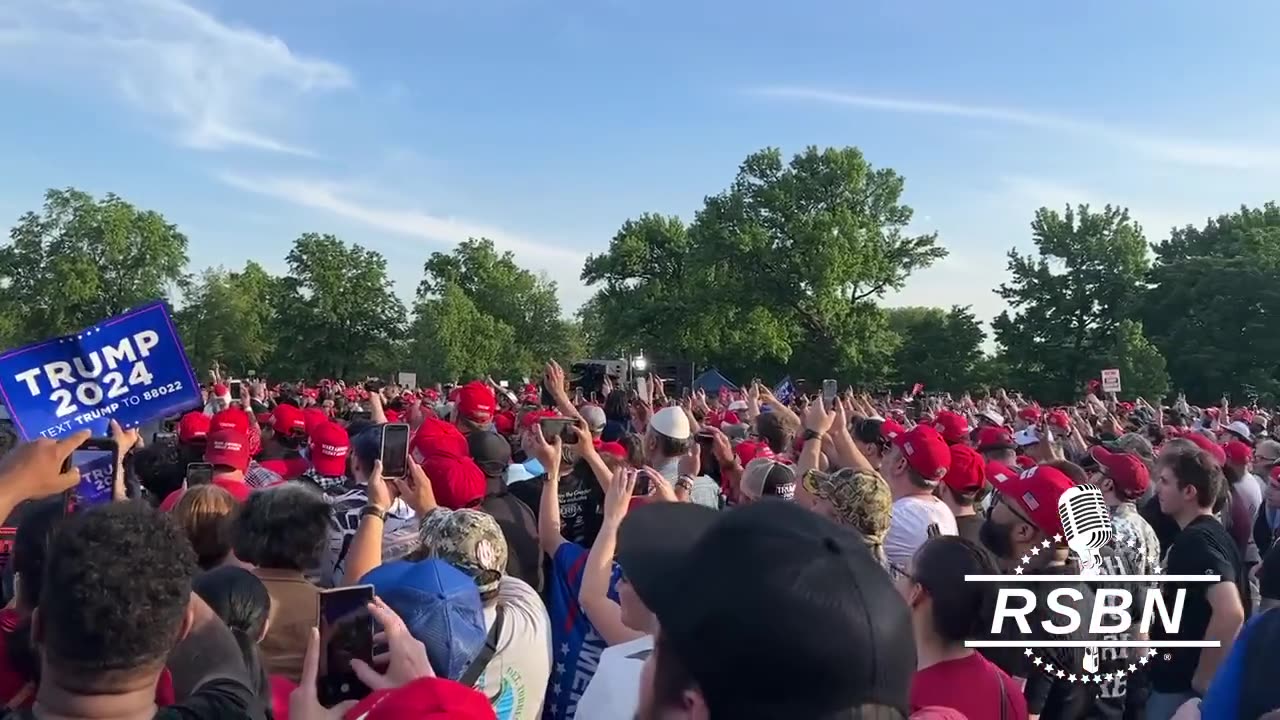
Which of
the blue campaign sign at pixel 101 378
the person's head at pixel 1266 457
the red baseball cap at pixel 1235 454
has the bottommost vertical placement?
the person's head at pixel 1266 457

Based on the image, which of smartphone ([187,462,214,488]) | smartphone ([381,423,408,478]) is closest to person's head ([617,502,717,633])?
smartphone ([381,423,408,478])

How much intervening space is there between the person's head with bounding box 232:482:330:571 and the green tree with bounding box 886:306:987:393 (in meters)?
53.8

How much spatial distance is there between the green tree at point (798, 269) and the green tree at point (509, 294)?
2839 cm

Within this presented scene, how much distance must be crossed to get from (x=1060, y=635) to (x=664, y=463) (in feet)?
9.28

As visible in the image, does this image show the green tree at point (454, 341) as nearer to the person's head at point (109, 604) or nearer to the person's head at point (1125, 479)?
the person's head at point (1125, 479)

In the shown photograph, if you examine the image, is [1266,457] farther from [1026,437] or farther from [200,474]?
[200,474]

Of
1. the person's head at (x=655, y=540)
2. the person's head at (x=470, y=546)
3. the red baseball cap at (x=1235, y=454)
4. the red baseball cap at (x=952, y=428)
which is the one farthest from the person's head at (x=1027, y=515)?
the red baseball cap at (x=1235, y=454)

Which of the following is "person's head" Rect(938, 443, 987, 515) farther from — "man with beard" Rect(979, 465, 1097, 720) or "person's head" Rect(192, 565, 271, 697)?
"person's head" Rect(192, 565, 271, 697)

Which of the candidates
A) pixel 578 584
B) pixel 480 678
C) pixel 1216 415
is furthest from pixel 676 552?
pixel 1216 415

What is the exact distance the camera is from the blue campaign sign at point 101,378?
203 inches

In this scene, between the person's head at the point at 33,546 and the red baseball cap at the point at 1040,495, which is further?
the red baseball cap at the point at 1040,495

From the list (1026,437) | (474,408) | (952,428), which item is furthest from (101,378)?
(1026,437)

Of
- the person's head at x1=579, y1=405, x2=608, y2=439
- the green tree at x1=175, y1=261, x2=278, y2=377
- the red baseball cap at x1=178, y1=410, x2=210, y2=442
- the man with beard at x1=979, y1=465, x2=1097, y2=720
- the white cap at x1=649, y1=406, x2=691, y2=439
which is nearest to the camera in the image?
the man with beard at x1=979, y1=465, x2=1097, y2=720

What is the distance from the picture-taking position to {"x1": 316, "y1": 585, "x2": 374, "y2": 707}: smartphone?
2.04m
